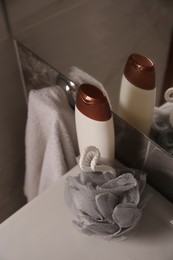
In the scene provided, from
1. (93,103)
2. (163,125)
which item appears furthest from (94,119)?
(163,125)

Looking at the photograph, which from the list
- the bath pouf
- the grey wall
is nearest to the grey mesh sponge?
the bath pouf

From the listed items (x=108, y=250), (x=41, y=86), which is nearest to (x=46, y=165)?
(x=41, y=86)

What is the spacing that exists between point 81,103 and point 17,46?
1.00ft

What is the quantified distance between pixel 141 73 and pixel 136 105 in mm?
58

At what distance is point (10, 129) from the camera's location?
0.87m

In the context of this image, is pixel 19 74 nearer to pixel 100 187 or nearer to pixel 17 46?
pixel 17 46

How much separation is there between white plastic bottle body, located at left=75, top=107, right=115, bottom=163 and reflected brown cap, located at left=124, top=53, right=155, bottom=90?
0.08 meters

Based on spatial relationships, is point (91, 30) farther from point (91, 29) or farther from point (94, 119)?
point (94, 119)

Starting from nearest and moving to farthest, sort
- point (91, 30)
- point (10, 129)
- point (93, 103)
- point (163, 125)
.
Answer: point (93, 103) < point (163, 125) < point (91, 30) < point (10, 129)

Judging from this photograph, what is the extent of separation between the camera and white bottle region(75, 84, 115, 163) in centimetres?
51

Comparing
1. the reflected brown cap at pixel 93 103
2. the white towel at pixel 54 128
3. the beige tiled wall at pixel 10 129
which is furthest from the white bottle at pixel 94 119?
the beige tiled wall at pixel 10 129

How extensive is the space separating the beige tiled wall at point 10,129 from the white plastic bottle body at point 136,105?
11.8 inches

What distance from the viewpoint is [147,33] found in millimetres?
750

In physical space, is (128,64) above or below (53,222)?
above
